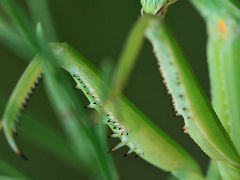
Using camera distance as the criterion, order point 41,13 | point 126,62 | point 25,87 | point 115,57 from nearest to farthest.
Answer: point 126,62 → point 25,87 → point 41,13 → point 115,57

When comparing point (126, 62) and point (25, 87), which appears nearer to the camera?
point (126, 62)

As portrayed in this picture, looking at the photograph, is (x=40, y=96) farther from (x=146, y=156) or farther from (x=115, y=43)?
(x=146, y=156)

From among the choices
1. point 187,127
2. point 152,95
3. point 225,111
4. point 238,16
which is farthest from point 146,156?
point 152,95

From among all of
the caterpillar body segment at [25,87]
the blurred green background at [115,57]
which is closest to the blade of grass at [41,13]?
the caterpillar body segment at [25,87]

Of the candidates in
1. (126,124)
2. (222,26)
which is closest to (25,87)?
(126,124)

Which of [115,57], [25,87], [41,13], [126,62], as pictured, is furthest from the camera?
[115,57]

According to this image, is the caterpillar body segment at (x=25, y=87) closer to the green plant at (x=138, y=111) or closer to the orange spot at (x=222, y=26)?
the green plant at (x=138, y=111)

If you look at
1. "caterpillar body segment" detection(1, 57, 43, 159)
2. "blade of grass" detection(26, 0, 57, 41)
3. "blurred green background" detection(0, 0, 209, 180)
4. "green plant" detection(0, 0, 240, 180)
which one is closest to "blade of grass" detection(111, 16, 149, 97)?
"green plant" detection(0, 0, 240, 180)

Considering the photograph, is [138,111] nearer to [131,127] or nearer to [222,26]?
[131,127]
